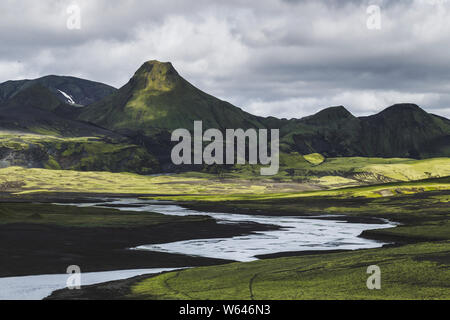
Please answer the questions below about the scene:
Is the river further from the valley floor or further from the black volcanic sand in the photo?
the black volcanic sand

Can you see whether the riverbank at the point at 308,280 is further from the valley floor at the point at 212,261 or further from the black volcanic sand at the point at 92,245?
the black volcanic sand at the point at 92,245

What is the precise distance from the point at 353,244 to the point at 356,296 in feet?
153

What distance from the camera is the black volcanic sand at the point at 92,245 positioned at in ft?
199

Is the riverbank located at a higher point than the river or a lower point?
higher

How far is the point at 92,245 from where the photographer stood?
76.6m

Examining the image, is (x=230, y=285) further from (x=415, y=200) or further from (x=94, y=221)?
(x=415, y=200)

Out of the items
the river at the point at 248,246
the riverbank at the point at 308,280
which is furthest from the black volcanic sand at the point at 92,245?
the riverbank at the point at 308,280

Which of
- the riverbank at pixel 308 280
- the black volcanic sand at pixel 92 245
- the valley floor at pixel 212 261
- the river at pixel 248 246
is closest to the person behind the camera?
the riverbank at pixel 308 280

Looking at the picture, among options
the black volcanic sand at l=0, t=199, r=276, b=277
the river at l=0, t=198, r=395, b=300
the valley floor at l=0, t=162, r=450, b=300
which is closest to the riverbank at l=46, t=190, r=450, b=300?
the valley floor at l=0, t=162, r=450, b=300

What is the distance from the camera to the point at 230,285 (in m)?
45.0

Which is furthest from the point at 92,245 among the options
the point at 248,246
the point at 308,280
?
the point at 308,280

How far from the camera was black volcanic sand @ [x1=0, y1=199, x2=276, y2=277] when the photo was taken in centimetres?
6072

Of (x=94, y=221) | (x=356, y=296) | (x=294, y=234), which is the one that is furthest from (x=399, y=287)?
(x=94, y=221)
